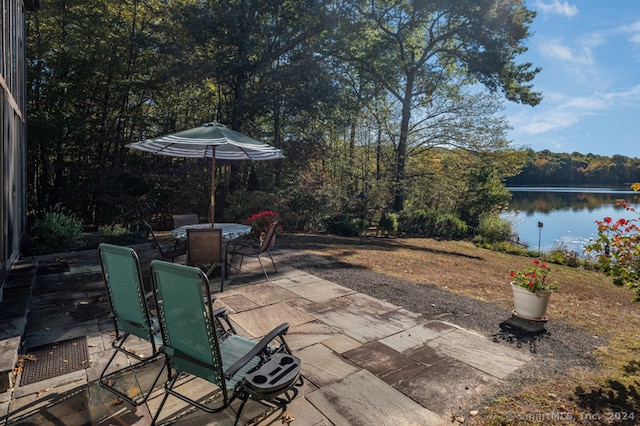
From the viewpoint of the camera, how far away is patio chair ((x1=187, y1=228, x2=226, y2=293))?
4082 mm

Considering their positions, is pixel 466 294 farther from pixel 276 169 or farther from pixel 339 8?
pixel 339 8

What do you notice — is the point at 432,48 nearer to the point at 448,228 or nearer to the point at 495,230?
the point at 448,228

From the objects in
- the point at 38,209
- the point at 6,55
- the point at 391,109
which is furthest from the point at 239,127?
the point at 391,109

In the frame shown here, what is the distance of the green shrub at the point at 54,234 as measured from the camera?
591cm

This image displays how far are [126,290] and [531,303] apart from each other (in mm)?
3600

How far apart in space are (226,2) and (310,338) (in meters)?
10.8

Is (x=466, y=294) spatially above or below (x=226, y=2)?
below

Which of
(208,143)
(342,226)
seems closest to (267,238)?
(208,143)

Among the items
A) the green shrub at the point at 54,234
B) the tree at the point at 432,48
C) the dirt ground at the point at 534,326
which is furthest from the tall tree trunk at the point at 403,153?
the green shrub at the point at 54,234

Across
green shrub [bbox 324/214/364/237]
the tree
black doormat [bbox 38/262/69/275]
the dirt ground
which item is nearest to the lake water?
the tree

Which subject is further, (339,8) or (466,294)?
(339,8)

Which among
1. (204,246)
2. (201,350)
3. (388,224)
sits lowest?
(388,224)

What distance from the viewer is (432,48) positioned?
15805 millimetres

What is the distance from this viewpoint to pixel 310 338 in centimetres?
304
